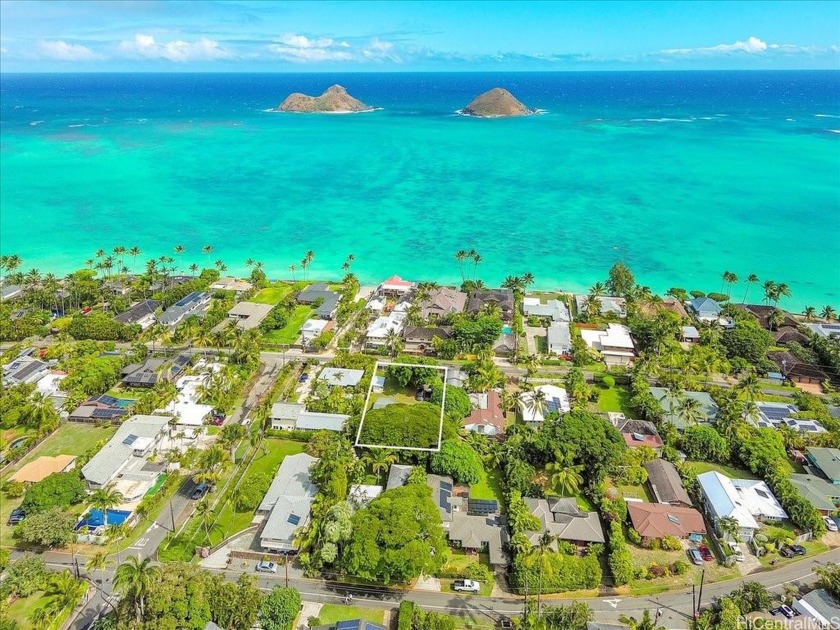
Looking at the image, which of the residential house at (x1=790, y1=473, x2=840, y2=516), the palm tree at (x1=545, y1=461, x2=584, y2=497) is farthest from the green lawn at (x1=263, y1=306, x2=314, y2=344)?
the residential house at (x1=790, y1=473, x2=840, y2=516)

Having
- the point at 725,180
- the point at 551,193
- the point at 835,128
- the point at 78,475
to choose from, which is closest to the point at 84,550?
the point at 78,475

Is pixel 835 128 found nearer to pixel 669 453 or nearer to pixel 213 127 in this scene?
pixel 669 453

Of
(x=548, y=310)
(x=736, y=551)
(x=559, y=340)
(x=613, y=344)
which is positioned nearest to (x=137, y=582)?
(x=736, y=551)

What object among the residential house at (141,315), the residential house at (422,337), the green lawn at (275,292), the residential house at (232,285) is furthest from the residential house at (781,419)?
the residential house at (141,315)

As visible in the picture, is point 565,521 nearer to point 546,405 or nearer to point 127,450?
point 546,405

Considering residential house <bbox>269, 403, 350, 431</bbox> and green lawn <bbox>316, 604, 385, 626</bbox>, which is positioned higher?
residential house <bbox>269, 403, 350, 431</bbox>

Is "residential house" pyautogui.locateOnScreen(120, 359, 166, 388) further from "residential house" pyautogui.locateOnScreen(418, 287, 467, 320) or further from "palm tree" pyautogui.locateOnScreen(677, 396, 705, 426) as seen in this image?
"palm tree" pyautogui.locateOnScreen(677, 396, 705, 426)

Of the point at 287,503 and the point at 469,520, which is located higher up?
the point at 287,503
